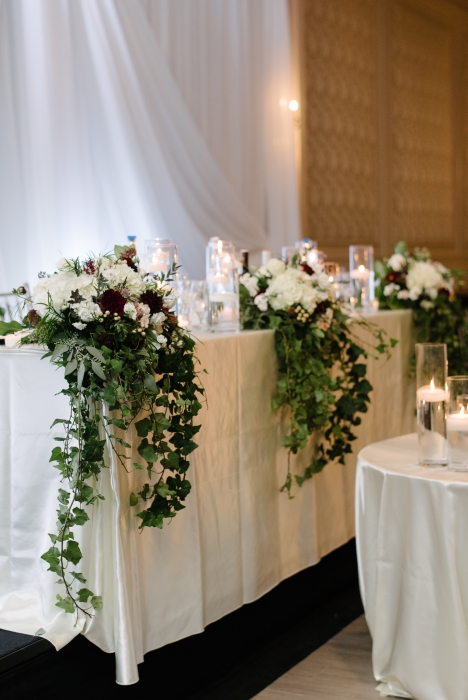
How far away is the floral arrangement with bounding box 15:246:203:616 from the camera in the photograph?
2.16m

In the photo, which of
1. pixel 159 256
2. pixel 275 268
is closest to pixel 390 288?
pixel 275 268

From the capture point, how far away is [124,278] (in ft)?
7.33

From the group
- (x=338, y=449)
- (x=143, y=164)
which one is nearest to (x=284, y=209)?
(x=143, y=164)

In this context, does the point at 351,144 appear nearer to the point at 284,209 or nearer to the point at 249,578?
the point at 284,209

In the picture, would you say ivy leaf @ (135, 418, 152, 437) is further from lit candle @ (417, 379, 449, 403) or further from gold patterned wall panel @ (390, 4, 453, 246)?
gold patterned wall panel @ (390, 4, 453, 246)

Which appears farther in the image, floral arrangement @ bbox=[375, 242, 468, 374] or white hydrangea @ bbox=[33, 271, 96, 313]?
floral arrangement @ bbox=[375, 242, 468, 374]

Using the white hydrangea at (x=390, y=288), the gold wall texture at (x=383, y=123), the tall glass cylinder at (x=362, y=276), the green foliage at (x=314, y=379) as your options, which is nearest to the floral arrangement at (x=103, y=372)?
the green foliage at (x=314, y=379)

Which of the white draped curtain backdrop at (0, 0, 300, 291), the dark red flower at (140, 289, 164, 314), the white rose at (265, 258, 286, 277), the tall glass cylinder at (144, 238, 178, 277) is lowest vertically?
the dark red flower at (140, 289, 164, 314)

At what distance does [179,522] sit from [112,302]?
76cm

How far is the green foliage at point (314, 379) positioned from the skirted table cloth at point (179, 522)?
0.18 feet

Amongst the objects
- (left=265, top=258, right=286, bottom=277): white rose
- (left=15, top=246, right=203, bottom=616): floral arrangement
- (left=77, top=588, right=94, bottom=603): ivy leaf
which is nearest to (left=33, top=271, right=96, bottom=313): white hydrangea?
(left=15, top=246, right=203, bottom=616): floral arrangement

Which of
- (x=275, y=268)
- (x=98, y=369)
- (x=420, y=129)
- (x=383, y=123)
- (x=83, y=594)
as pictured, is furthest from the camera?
(x=420, y=129)

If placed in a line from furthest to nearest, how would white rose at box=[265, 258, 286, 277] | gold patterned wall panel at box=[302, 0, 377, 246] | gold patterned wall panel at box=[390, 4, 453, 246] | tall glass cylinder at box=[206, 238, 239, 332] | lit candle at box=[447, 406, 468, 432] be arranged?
gold patterned wall panel at box=[390, 4, 453, 246] → gold patterned wall panel at box=[302, 0, 377, 246] → white rose at box=[265, 258, 286, 277] → tall glass cylinder at box=[206, 238, 239, 332] → lit candle at box=[447, 406, 468, 432]

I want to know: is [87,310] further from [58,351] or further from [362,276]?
[362,276]
